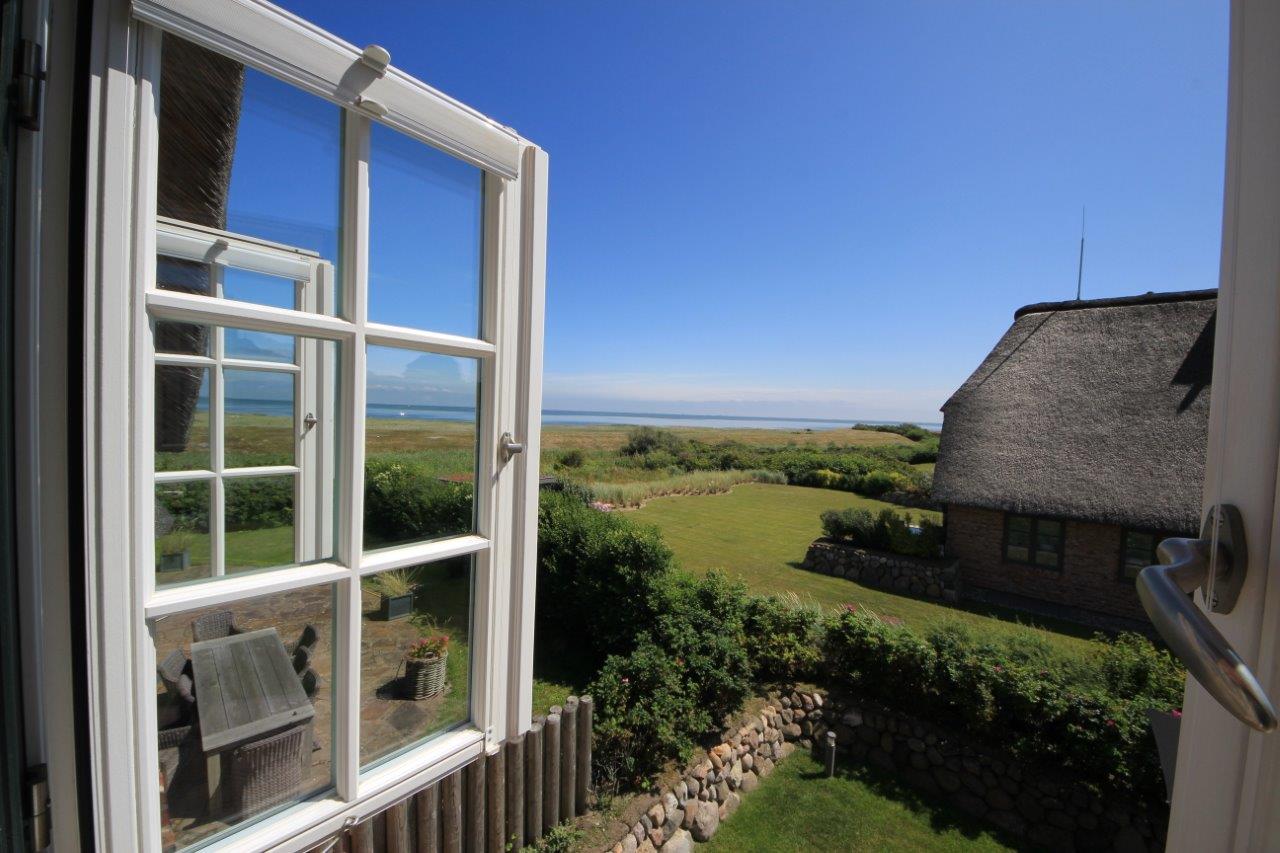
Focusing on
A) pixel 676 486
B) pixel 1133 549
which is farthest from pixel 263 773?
pixel 676 486

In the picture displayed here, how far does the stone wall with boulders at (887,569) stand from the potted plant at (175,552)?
34.4ft

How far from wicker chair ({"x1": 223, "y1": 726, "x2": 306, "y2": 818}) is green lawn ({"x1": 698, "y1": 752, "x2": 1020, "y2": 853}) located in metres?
3.28

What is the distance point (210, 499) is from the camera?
4.26 feet

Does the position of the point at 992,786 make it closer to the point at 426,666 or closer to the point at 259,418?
the point at 426,666

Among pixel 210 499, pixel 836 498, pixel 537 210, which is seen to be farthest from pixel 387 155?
pixel 836 498

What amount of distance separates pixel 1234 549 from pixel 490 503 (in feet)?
5.28

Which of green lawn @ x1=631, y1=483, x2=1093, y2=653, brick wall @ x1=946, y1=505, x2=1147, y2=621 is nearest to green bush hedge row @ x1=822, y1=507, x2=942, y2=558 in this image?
brick wall @ x1=946, y1=505, x2=1147, y2=621

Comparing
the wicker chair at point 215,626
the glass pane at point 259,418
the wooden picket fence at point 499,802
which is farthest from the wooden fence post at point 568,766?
the glass pane at point 259,418

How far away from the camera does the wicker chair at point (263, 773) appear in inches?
50.6

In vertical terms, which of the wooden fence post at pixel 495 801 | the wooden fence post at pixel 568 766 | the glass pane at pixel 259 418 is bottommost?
the wooden fence post at pixel 568 766

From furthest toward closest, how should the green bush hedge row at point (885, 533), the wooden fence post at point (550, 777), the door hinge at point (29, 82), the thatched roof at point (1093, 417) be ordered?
the green bush hedge row at point (885, 533) → the thatched roof at point (1093, 417) → the wooden fence post at point (550, 777) → the door hinge at point (29, 82)

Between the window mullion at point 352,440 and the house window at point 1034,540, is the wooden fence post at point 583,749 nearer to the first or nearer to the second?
the window mullion at point 352,440

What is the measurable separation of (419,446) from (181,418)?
54 centimetres

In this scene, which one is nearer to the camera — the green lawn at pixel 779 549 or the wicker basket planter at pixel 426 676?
the wicker basket planter at pixel 426 676
